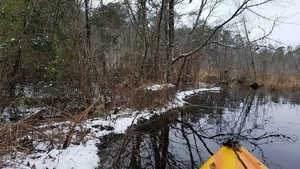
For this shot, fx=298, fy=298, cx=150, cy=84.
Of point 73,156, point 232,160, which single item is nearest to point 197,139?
point 73,156

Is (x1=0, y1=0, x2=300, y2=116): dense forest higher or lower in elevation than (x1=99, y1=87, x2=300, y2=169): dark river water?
higher

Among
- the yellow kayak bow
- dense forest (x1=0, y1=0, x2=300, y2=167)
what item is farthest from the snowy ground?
the yellow kayak bow

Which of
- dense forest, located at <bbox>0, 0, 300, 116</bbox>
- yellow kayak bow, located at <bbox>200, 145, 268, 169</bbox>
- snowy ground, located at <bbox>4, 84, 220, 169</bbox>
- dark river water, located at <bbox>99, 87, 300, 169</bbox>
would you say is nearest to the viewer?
yellow kayak bow, located at <bbox>200, 145, 268, 169</bbox>

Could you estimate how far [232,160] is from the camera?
10.4 feet

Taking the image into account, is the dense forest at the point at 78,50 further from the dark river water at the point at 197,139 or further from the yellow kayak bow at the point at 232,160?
the yellow kayak bow at the point at 232,160

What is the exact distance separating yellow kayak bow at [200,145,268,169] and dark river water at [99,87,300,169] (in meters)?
2.25

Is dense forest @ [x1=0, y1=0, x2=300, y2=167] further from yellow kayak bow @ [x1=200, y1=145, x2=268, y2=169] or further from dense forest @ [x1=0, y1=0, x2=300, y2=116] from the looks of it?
yellow kayak bow @ [x1=200, y1=145, x2=268, y2=169]

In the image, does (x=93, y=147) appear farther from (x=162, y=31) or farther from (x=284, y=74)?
(x=284, y=74)

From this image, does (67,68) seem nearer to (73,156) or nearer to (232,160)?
(73,156)

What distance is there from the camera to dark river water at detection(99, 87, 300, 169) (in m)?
5.71

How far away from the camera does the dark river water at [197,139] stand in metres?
5.71

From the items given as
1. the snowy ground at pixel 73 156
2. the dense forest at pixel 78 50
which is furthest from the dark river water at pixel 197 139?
the dense forest at pixel 78 50

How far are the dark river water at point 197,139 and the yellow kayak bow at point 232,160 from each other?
2.25 meters

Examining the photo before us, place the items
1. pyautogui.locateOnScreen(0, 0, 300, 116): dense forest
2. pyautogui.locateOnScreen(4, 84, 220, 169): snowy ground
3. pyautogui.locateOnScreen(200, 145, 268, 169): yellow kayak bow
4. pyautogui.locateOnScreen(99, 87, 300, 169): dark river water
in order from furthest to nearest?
1. pyautogui.locateOnScreen(0, 0, 300, 116): dense forest
2. pyautogui.locateOnScreen(99, 87, 300, 169): dark river water
3. pyautogui.locateOnScreen(4, 84, 220, 169): snowy ground
4. pyautogui.locateOnScreen(200, 145, 268, 169): yellow kayak bow
